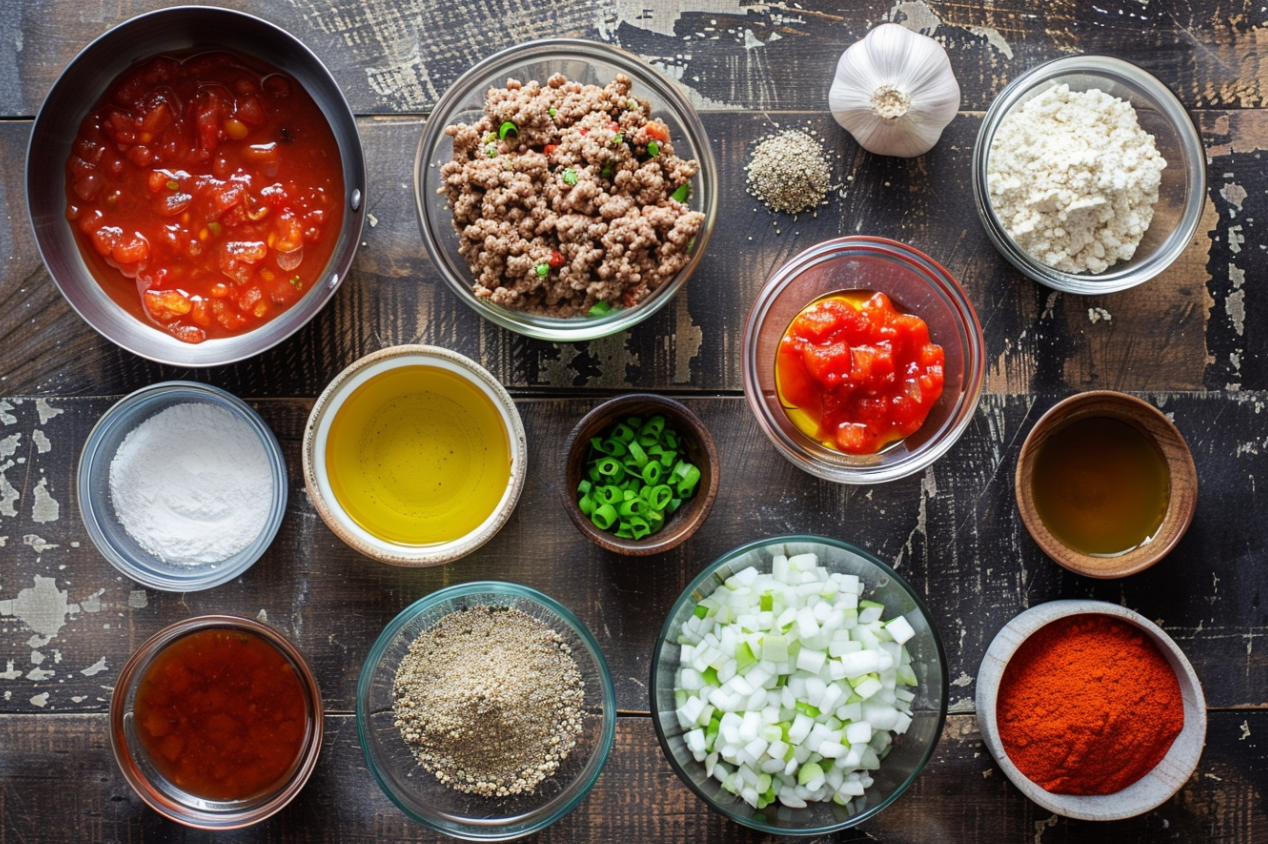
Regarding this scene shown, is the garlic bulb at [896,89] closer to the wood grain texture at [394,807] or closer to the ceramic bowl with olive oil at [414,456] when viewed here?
the ceramic bowl with olive oil at [414,456]

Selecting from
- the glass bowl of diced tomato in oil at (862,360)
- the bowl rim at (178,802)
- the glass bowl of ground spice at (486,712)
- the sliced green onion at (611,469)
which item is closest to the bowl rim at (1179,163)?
the glass bowl of diced tomato in oil at (862,360)

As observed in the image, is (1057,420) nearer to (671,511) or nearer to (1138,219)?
(1138,219)

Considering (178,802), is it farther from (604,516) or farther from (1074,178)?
(1074,178)

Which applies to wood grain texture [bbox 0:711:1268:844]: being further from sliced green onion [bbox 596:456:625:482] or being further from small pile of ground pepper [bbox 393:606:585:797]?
sliced green onion [bbox 596:456:625:482]

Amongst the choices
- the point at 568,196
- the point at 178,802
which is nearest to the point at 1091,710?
the point at 568,196

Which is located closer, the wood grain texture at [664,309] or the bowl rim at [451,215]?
the bowl rim at [451,215]

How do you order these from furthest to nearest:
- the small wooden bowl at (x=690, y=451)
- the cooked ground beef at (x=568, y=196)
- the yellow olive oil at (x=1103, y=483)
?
1. the yellow olive oil at (x=1103, y=483)
2. the small wooden bowl at (x=690, y=451)
3. the cooked ground beef at (x=568, y=196)

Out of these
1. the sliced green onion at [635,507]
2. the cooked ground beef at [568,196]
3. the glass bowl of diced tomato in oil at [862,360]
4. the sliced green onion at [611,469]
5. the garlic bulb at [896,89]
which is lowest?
the sliced green onion at [635,507]

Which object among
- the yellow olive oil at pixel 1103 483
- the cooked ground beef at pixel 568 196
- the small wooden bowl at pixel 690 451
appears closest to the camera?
the cooked ground beef at pixel 568 196

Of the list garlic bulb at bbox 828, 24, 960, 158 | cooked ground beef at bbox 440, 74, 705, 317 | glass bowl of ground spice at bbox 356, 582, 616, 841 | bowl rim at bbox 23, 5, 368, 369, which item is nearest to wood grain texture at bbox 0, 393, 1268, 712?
glass bowl of ground spice at bbox 356, 582, 616, 841
